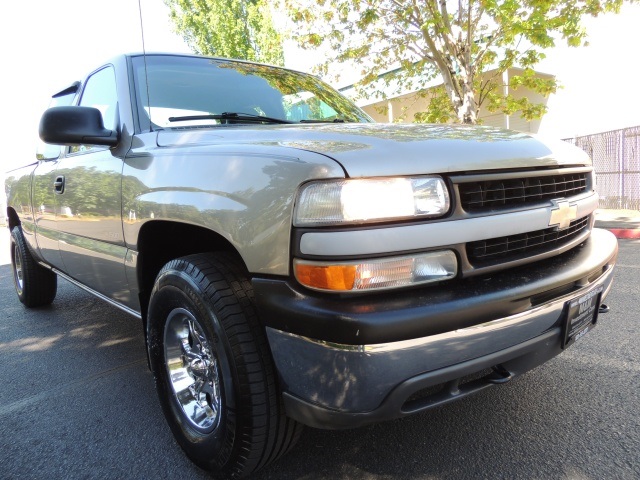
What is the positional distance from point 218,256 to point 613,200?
1072 centimetres

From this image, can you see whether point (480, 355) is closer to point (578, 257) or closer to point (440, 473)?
point (440, 473)

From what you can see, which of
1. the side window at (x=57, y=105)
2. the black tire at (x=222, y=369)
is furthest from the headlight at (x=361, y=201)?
the side window at (x=57, y=105)

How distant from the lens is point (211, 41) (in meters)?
18.1

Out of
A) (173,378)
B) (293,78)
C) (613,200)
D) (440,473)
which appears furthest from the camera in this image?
(613,200)

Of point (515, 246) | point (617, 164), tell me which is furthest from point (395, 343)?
point (617, 164)

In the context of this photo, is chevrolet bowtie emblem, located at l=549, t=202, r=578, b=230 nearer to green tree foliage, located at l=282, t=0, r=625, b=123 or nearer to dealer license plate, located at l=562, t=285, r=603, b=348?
dealer license plate, located at l=562, t=285, r=603, b=348

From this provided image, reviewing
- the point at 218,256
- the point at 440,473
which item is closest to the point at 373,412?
the point at 440,473

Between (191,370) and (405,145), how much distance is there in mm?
1352

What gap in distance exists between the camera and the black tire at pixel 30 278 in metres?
4.43

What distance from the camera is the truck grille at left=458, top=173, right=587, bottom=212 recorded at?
5.28ft

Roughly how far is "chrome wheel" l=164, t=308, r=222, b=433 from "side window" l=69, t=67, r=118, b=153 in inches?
50.9

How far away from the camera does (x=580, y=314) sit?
185 cm

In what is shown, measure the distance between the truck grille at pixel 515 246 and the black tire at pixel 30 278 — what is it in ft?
13.9

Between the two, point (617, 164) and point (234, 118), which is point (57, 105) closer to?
point (234, 118)
